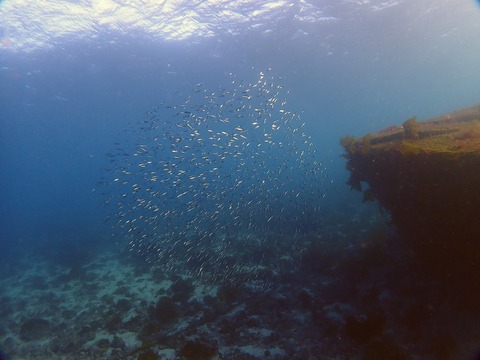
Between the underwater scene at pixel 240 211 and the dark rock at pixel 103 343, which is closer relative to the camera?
the underwater scene at pixel 240 211

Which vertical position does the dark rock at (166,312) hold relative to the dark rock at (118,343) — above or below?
above

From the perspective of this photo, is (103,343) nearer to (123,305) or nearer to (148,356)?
(148,356)

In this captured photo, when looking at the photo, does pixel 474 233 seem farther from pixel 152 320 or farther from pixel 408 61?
pixel 408 61

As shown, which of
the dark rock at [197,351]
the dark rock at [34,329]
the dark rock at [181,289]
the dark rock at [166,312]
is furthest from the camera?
the dark rock at [181,289]

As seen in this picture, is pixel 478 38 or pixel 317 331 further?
pixel 478 38

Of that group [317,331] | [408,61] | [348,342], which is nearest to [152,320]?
[317,331]

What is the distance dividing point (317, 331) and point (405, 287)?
9.89ft

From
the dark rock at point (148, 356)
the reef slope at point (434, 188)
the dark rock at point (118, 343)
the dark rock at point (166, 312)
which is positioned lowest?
the dark rock at point (148, 356)

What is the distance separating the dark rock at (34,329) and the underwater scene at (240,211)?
10 cm

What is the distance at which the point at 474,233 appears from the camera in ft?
20.6

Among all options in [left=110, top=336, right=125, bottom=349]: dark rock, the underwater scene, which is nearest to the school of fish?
the underwater scene

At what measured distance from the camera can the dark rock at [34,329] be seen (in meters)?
11.6

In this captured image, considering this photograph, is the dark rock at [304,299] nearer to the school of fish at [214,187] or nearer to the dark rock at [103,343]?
the school of fish at [214,187]

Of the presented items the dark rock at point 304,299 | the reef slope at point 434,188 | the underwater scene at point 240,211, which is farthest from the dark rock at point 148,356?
the reef slope at point 434,188
